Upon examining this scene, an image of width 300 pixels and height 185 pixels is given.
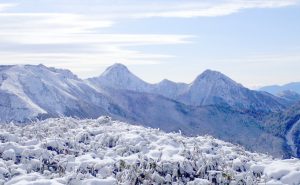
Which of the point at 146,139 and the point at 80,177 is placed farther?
the point at 146,139

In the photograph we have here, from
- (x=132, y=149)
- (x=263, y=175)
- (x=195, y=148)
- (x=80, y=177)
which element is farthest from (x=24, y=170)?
(x=263, y=175)

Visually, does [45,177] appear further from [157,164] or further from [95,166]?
[157,164]

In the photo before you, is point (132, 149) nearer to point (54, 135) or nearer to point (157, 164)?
point (157, 164)

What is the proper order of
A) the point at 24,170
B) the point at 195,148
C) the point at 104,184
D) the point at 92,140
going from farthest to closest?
the point at 92,140
the point at 195,148
the point at 24,170
the point at 104,184

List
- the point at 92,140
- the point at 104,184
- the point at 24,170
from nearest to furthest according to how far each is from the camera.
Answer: the point at 104,184
the point at 24,170
the point at 92,140

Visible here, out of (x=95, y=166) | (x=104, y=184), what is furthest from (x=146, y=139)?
(x=104, y=184)

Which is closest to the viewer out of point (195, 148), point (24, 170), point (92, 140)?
point (24, 170)
